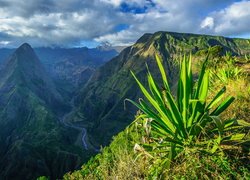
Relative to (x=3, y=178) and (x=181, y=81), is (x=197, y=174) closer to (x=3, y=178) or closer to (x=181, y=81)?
(x=181, y=81)

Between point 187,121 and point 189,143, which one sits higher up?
point 187,121

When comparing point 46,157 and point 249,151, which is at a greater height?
point 249,151

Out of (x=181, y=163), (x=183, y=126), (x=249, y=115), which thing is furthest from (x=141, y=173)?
(x=249, y=115)

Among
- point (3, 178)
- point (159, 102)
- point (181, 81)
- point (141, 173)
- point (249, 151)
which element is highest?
point (181, 81)

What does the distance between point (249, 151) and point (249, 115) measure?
1939 millimetres

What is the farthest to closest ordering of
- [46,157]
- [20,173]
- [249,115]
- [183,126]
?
[46,157], [20,173], [249,115], [183,126]

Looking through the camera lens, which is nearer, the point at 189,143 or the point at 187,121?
the point at 189,143

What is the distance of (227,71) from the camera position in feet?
36.2

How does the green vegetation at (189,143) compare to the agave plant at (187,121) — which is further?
the agave plant at (187,121)

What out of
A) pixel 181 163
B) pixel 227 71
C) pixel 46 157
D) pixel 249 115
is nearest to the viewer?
pixel 181 163

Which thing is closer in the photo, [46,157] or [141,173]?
[141,173]

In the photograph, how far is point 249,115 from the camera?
6.98 metres

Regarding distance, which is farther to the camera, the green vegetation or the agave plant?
the agave plant

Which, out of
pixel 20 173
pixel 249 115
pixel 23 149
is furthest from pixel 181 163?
pixel 23 149
